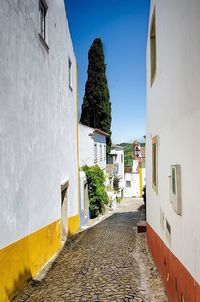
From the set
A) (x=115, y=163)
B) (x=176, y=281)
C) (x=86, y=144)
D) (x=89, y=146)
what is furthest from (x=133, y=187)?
(x=176, y=281)

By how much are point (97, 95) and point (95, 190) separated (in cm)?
1440

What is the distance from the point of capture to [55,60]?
902cm

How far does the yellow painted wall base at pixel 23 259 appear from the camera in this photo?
15.1 ft

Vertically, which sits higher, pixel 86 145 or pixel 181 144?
pixel 86 145

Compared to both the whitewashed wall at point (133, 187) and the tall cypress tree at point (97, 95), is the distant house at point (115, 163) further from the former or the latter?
the whitewashed wall at point (133, 187)

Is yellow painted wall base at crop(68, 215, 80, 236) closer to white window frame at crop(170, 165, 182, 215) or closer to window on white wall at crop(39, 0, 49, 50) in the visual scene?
window on white wall at crop(39, 0, 49, 50)

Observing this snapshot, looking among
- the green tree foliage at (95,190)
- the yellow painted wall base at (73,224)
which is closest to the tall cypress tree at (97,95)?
the green tree foliage at (95,190)

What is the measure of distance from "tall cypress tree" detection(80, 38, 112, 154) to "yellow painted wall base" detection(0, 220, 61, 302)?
2473 cm

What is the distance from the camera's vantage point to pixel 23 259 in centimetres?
555

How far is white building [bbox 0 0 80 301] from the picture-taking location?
4.87m

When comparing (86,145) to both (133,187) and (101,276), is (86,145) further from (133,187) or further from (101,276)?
(133,187)

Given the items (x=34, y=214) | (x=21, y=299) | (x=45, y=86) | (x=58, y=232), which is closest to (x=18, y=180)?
(x=34, y=214)

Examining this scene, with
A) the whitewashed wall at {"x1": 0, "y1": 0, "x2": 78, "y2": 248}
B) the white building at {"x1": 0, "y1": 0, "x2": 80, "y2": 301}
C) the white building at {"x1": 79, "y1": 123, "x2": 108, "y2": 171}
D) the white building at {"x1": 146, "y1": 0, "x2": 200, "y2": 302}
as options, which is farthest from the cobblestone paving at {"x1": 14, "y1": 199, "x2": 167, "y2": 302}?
the white building at {"x1": 79, "y1": 123, "x2": 108, "y2": 171}

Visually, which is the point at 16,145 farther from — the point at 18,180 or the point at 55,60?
the point at 55,60
